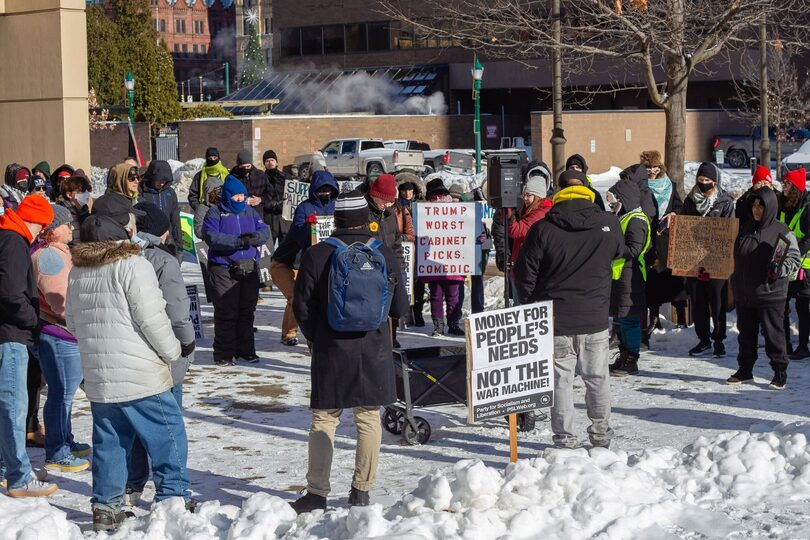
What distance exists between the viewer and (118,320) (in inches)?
268

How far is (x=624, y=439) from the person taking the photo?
9258 mm

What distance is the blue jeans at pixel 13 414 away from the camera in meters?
7.74

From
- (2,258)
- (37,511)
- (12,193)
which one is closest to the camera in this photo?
(37,511)

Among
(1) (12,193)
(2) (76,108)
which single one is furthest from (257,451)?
(2) (76,108)

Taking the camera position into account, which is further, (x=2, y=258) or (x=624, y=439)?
(x=624, y=439)

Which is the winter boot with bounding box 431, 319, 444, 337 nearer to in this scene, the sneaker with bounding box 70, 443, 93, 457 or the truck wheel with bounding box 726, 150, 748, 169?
the sneaker with bounding box 70, 443, 93, 457

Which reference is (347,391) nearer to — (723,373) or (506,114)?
(723,373)

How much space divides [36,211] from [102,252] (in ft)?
4.56

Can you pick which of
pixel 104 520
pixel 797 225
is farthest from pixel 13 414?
pixel 797 225

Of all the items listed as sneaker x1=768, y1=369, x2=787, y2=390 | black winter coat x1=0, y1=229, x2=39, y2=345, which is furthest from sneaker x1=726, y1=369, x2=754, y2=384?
black winter coat x1=0, y1=229, x2=39, y2=345

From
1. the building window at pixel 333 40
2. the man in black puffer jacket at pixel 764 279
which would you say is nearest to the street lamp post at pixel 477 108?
the building window at pixel 333 40

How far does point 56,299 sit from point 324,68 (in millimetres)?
62837

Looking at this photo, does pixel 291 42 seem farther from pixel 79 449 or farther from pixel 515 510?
pixel 515 510

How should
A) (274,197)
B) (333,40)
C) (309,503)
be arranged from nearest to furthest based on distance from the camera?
(309,503), (274,197), (333,40)
